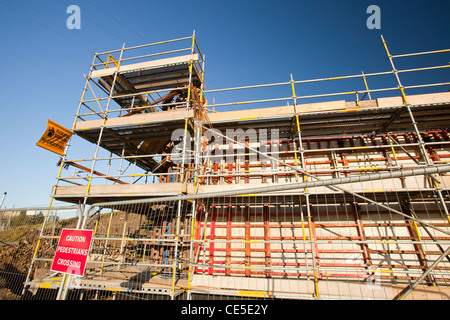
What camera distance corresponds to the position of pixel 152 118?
7.66m

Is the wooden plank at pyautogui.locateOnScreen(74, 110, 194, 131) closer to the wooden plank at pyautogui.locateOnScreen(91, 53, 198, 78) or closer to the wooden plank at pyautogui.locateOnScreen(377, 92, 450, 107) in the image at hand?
the wooden plank at pyautogui.locateOnScreen(91, 53, 198, 78)

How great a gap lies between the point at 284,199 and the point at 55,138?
9.25 metres

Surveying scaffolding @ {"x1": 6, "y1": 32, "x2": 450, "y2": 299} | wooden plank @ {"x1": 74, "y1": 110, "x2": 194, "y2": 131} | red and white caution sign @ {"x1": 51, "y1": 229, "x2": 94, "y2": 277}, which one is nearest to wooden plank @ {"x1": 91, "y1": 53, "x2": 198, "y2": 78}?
scaffolding @ {"x1": 6, "y1": 32, "x2": 450, "y2": 299}

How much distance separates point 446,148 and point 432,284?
5542mm

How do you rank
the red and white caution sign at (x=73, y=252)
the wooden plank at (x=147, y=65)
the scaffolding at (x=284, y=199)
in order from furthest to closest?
1. the wooden plank at (x=147, y=65)
2. the scaffolding at (x=284, y=199)
3. the red and white caution sign at (x=73, y=252)

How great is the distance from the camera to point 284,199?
7.43m

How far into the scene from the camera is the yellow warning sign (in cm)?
739

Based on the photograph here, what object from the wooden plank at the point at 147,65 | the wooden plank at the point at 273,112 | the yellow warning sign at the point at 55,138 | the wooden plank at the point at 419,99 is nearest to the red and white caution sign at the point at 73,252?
the yellow warning sign at the point at 55,138

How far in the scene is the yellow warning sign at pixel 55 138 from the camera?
739cm

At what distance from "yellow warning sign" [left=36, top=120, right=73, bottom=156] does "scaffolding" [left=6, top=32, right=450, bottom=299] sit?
0.57 metres

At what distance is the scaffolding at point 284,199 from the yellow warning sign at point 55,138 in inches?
22.5

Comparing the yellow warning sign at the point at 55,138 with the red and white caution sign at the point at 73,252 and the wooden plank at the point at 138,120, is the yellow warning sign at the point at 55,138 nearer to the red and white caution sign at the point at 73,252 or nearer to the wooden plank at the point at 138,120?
the wooden plank at the point at 138,120
